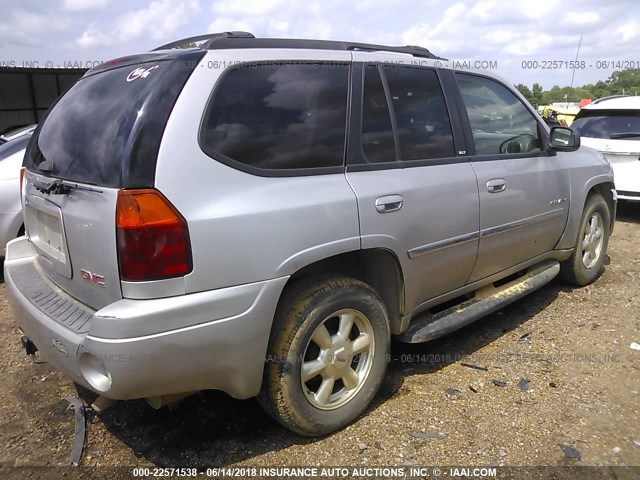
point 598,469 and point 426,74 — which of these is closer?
point 598,469

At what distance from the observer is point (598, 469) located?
2.46m

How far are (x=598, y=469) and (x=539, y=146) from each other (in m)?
2.36

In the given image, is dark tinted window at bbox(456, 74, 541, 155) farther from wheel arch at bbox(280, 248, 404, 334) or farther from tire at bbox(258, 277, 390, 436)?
tire at bbox(258, 277, 390, 436)

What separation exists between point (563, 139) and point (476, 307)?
1.63m

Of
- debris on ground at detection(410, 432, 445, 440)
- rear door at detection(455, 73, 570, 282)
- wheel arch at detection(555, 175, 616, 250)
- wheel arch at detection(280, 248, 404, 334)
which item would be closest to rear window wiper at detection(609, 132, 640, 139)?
wheel arch at detection(555, 175, 616, 250)

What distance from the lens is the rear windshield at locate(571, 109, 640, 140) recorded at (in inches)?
285

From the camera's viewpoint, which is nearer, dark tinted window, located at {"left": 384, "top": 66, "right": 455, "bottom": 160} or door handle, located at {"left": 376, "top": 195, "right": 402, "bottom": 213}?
door handle, located at {"left": 376, "top": 195, "right": 402, "bottom": 213}

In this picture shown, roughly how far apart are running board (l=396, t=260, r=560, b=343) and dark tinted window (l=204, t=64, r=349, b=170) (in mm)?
1176

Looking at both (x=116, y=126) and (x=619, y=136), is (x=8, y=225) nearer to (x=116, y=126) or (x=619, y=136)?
(x=116, y=126)

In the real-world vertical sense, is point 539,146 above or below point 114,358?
above

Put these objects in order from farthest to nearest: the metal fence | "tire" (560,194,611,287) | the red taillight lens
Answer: the metal fence, "tire" (560,194,611,287), the red taillight lens

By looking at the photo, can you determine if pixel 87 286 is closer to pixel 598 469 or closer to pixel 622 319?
pixel 598 469

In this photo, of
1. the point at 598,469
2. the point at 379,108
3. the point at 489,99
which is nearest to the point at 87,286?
the point at 379,108

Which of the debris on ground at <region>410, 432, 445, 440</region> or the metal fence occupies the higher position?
the metal fence
